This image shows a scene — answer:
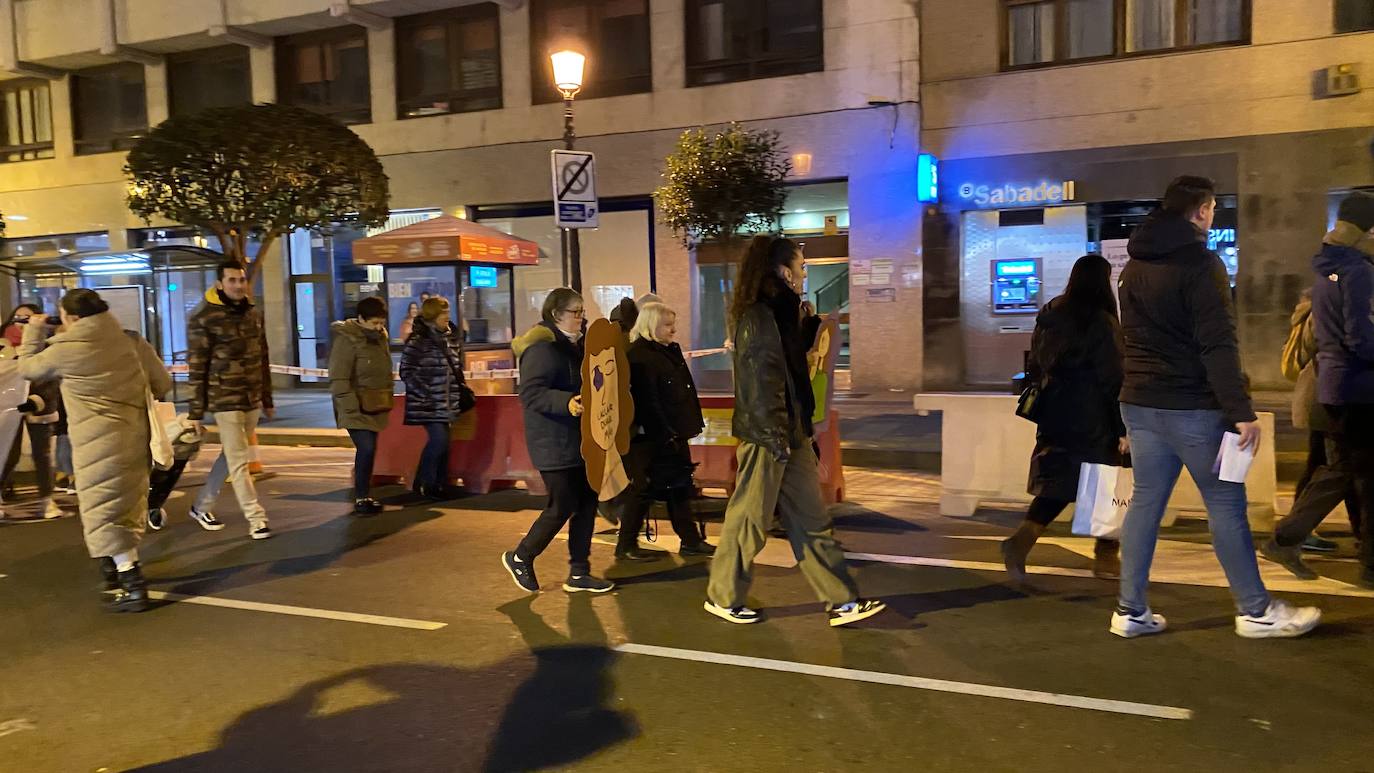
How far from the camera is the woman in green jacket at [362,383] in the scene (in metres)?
8.50

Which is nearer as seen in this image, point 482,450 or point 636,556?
point 636,556

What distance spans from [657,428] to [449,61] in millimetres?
15196

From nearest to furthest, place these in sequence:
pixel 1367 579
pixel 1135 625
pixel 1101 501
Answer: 1. pixel 1135 625
2. pixel 1367 579
3. pixel 1101 501

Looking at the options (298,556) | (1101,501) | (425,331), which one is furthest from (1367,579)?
(425,331)

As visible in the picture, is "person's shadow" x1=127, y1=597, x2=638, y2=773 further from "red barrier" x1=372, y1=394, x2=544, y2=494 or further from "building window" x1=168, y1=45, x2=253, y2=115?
"building window" x1=168, y1=45, x2=253, y2=115

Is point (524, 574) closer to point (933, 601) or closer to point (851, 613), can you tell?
point (851, 613)

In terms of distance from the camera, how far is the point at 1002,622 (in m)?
5.19

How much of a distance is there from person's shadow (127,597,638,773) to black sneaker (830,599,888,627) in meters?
1.17

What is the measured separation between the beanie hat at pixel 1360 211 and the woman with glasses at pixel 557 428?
4.15 m

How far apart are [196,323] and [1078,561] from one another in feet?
20.6

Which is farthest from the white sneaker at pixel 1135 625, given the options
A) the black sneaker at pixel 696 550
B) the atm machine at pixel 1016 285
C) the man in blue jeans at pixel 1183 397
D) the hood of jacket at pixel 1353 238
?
the atm machine at pixel 1016 285

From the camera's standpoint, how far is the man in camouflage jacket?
288 inches

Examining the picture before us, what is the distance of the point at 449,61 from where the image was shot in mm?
19562

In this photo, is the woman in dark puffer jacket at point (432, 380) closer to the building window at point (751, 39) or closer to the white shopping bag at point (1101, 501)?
the white shopping bag at point (1101, 501)
